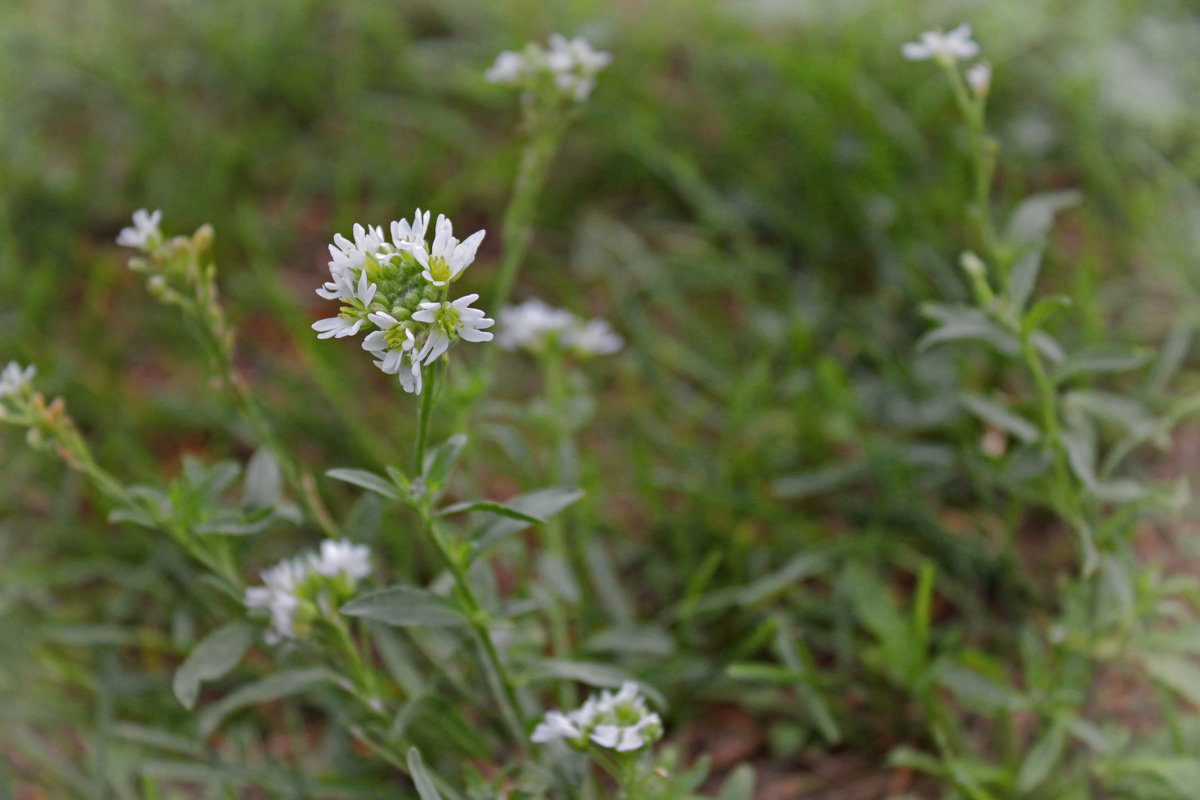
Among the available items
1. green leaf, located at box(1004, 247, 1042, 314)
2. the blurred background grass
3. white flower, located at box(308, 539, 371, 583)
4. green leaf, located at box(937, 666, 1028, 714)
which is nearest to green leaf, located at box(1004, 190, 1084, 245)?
green leaf, located at box(1004, 247, 1042, 314)

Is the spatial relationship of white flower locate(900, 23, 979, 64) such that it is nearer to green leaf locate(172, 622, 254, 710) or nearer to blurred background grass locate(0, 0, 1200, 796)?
blurred background grass locate(0, 0, 1200, 796)

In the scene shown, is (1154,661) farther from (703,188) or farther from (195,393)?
(195,393)

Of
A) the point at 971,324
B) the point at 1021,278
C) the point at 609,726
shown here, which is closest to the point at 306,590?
the point at 609,726

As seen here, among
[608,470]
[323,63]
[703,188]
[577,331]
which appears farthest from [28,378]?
[323,63]

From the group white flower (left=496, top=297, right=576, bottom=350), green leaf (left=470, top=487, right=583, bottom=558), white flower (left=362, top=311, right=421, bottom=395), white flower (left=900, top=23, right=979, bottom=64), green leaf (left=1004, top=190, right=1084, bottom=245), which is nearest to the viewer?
white flower (left=362, top=311, right=421, bottom=395)

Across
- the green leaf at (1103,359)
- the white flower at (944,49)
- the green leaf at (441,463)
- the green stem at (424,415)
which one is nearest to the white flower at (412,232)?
the green stem at (424,415)

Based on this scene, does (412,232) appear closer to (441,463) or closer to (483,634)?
(441,463)
